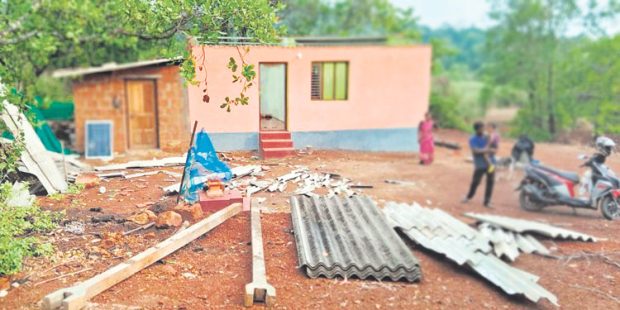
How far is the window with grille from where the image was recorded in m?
4.71

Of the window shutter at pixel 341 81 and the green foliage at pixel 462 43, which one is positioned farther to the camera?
the green foliage at pixel 462 43

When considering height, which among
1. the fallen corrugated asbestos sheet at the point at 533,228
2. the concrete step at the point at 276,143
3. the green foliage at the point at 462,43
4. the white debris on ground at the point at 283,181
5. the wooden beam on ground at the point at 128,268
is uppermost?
the green foliage at the point at 462,43

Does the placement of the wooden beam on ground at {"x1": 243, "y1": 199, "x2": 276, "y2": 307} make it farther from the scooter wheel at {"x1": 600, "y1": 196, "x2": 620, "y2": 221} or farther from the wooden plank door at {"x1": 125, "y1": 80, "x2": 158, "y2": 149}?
the wooden plank door at {"x1": 125, "y1": 80, "x2": 158, "y2": 149}

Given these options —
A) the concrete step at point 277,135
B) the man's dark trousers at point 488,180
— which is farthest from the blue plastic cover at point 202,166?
the man's dark trousers at point 488,180

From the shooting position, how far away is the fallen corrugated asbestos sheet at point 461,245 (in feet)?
16.9

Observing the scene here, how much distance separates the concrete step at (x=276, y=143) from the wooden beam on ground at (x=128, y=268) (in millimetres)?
670

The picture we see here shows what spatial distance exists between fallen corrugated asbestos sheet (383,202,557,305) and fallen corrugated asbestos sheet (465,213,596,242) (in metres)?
0.70

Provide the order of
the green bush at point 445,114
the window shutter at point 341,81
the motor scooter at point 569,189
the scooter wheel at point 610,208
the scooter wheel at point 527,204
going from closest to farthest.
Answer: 1. the window shutter at point 341,81
2. the scooter wheel at point 610,208
3. the motor scooter at point 569,189
4. the scooter wheel at point 527,204
5. the green bush at point 445,114

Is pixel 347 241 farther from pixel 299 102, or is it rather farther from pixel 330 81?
pixel 330 81

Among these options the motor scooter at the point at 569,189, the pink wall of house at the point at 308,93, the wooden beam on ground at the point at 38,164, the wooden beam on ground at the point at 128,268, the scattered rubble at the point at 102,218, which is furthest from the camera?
the motor scooter at the point at 569,189

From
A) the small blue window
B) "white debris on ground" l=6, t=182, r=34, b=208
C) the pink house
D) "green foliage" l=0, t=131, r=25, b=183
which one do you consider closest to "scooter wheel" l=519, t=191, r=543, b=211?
the pink house

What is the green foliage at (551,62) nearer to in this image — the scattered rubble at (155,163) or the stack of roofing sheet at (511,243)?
the stack of roofing sheet at (511,243)

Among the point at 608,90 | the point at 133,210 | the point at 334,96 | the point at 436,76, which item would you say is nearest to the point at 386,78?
the point at 334,96

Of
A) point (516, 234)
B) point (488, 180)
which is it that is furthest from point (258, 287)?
point (488, 180)
